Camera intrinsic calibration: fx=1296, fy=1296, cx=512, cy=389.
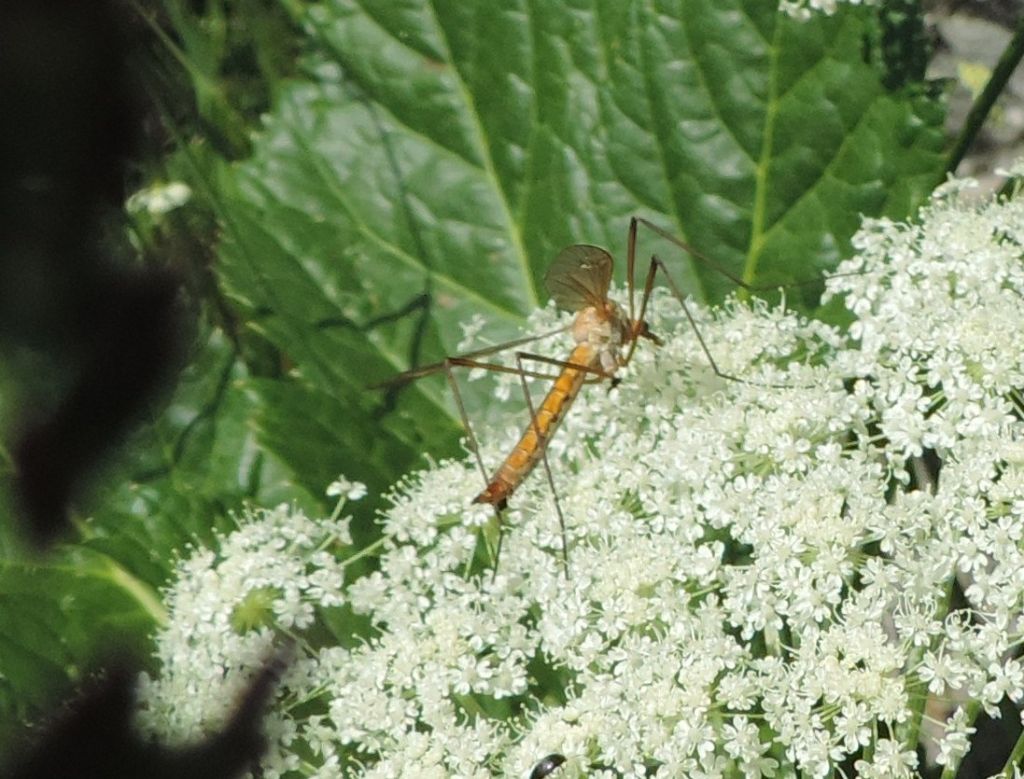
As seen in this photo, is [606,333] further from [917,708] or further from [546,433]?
[917,708]

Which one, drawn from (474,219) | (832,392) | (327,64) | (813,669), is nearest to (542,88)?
(474,219)

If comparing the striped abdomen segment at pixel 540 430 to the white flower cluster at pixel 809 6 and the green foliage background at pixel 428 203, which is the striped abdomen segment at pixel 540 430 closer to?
the green foliage background at pixel 428 203

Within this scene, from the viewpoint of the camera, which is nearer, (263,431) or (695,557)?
(695,557)

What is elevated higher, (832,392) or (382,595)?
(832,392)

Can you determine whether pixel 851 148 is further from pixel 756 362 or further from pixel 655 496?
pixel 655 496

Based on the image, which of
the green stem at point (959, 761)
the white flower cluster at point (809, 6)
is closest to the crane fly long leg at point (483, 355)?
the white flower cluster at point (809, 6)

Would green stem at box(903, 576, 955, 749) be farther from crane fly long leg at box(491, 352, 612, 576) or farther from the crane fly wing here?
the crane fly wing

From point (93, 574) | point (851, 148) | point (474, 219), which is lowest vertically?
point (93, 574)
